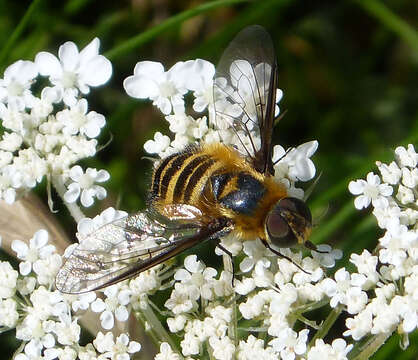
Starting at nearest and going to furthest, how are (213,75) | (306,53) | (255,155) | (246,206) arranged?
(246,206)
(255,155)
(213,75)
(306,53)

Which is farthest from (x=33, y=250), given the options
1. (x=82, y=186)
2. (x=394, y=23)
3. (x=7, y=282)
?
(x=394, y=23)

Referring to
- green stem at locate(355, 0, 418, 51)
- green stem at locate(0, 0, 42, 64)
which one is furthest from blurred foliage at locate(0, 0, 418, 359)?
green stem at locate(0, 0, 42, 64)

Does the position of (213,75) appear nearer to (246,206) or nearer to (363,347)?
(246,206)

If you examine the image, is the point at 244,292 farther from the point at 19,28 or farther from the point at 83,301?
the point at 19,28

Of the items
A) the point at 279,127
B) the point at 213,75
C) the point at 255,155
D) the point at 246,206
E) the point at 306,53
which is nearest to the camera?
the point at 246,206

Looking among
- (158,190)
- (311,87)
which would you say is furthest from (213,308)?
(311,87)

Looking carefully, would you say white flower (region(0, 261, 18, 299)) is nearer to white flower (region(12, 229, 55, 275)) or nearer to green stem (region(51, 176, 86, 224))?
white flower (region(12, 229, 55, 275))
